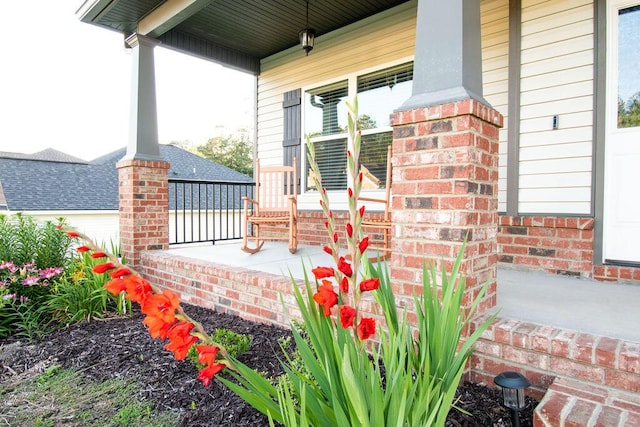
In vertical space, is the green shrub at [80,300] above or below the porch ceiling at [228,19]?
below

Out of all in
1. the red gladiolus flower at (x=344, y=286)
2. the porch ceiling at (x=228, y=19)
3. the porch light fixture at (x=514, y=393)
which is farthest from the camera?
the porch ceiling at (x=228, y=19)

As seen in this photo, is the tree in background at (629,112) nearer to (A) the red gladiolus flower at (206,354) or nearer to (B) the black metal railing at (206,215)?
(A) the red gladiolus flower at (206,354)

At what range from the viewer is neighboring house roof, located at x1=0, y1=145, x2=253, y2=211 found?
11.2 meters

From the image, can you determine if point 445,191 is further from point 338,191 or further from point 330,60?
point 330,60

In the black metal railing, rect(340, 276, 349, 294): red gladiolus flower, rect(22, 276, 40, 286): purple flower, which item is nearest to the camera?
rect(340, 276, 349, 294): red gladiolus flower

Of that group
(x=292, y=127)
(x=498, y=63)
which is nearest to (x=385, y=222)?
(x=498, y=63)

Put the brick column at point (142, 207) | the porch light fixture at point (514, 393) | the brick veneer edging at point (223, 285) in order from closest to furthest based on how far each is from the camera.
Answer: the porch light fixture at point (514, 393) < the brick veneer edging at point (223, 285) < the brick column at point (142, 207)

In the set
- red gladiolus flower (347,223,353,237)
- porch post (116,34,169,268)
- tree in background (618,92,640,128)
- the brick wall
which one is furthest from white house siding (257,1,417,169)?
red gladiolus flower (347,223,353,237)

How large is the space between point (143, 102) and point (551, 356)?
4271 millimetres

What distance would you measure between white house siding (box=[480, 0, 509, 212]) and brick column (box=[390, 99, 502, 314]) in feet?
4.79

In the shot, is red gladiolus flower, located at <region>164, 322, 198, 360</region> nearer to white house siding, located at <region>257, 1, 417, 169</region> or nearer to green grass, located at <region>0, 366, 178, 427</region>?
green grass, located at <region>0, 366, 178, 427</region>

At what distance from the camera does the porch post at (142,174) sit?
405cm

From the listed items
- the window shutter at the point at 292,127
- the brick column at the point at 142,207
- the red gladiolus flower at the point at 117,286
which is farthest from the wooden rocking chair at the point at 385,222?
the brick column at the point at 142,207

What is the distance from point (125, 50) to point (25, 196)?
9.27 meters
